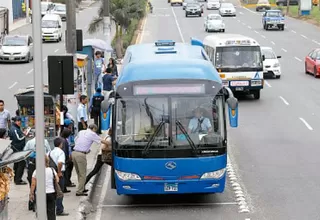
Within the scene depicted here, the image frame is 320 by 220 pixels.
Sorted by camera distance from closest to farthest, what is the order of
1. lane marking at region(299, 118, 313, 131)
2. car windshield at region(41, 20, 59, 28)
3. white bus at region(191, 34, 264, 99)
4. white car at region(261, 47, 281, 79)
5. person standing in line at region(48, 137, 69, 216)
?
person standing in line at region(48, 137, 69, 216), lane marking at region(299, 118, 313, 131), white bus at region(191, 34, 264, 99), white car at region(261, 47, 281, 79), car windshield at region(41, 20, 59, 28)

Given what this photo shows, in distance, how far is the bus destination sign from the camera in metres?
15.6

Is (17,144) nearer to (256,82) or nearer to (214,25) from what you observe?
(256,82)

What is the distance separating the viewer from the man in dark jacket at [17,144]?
1755cm

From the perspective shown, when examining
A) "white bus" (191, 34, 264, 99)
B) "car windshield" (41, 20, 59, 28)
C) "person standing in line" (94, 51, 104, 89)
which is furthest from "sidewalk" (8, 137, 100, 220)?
"car windshield" (41, 20, 59, 28)

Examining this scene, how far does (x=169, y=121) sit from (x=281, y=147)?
7.67m

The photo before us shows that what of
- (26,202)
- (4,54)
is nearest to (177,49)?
(26,202)

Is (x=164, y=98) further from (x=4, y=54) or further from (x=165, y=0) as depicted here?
(x=165, y=0)

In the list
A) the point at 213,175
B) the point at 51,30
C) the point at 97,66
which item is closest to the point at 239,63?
the point at 97,66

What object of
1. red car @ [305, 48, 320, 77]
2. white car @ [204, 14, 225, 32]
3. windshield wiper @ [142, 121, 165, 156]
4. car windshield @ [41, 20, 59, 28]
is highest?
windshield wiper @ [142, 121, 165, 156]

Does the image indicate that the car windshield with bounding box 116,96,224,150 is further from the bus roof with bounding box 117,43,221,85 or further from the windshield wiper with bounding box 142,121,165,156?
the bus roof with bounding box 117,43,221,85

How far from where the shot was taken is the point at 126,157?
1531cm

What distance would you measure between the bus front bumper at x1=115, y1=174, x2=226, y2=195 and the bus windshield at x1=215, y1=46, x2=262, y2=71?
15.7 metres

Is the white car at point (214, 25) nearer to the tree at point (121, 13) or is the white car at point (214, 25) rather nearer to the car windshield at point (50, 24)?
the car windshield at point (50, 24)

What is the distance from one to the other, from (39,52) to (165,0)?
101980 millimetres
